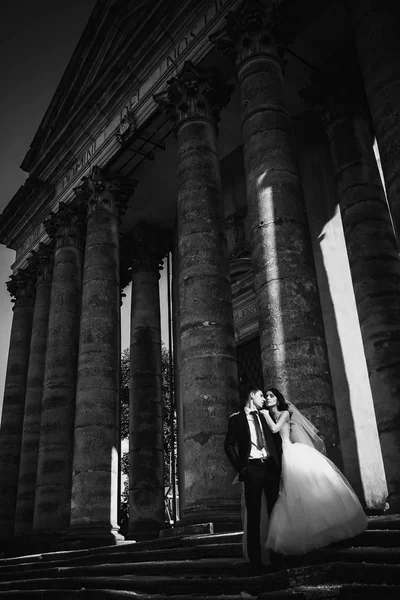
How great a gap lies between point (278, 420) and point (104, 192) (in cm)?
1343

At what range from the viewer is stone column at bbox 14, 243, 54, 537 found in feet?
57.1

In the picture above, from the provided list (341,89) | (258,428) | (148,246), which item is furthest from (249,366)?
(258,428)

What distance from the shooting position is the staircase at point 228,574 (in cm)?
428

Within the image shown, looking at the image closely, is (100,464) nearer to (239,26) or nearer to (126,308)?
(239,26)

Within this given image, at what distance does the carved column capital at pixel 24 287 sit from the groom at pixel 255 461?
58.6 ft

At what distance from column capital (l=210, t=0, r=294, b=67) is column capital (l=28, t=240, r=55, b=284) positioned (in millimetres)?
10926

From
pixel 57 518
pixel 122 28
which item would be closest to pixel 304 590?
pixel 57 518

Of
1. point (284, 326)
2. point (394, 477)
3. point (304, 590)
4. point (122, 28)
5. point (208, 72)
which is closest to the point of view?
point (304, 590)

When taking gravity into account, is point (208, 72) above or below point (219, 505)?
above

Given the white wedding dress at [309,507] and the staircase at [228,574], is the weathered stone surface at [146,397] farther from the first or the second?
the white wedding dress at [309,507]

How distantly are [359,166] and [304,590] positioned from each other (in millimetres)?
11352

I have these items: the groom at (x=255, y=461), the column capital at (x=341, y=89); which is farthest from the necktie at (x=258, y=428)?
the column capital at (x=341, y=89)

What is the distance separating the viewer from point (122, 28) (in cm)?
1716

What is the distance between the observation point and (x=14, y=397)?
1998cm
